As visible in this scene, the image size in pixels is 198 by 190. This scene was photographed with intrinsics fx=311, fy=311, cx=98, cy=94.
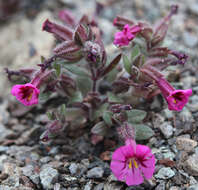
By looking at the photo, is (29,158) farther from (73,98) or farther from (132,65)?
(132,65)

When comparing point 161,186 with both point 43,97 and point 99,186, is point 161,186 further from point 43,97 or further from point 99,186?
point 43,97

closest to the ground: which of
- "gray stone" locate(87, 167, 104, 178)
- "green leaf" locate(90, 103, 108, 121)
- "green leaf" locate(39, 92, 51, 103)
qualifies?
"gray stone" locate(87, 167, 104, 178)

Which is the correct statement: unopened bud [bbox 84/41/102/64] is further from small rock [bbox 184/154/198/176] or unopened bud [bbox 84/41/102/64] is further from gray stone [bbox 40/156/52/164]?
small rock [bbox 184/154/198/176]

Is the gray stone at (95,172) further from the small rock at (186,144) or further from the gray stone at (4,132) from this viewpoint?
the gray stone at (4,132)

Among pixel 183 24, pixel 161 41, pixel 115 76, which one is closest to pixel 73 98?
pixel 115 76

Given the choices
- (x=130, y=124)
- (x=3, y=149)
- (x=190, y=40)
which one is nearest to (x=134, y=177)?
(x=130, y=124)
